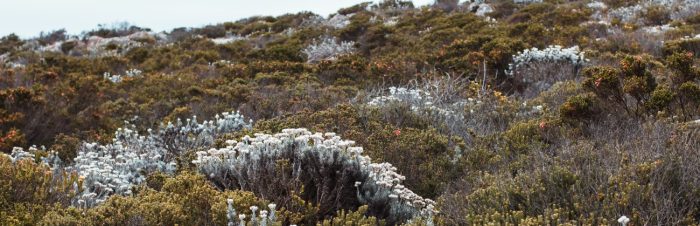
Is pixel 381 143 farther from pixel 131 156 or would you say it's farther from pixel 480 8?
pixel 480 8

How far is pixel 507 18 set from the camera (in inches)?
821

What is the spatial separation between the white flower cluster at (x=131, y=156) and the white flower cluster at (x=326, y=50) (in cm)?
868

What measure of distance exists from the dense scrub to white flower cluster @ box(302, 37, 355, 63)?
10.2 ft

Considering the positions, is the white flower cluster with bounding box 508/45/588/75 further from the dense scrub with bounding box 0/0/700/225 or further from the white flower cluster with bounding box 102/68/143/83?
the white flower cluster with bounding box 102/68/143/83

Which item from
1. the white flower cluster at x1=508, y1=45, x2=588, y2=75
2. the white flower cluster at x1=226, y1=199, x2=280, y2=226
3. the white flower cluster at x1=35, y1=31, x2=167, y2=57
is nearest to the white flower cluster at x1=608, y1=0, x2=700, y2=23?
the white flower cluster at x1=508, y1=45, x2=588, y2=75

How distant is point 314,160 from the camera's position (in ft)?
15.2

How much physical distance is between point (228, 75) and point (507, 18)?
10907mm

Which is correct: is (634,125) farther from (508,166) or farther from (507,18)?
(507,18)

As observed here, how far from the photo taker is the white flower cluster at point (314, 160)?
4.37m

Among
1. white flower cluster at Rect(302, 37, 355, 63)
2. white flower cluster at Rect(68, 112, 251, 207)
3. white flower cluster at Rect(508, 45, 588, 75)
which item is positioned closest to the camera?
white flower cluster at Rect(68, 112, 251, 207)

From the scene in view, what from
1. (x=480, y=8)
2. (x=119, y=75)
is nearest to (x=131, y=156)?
(x=119, y=75)

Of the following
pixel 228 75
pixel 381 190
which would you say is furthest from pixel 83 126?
pixel 381 190

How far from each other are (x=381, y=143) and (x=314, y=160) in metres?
1.19

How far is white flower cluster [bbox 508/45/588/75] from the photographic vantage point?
35.2ft
